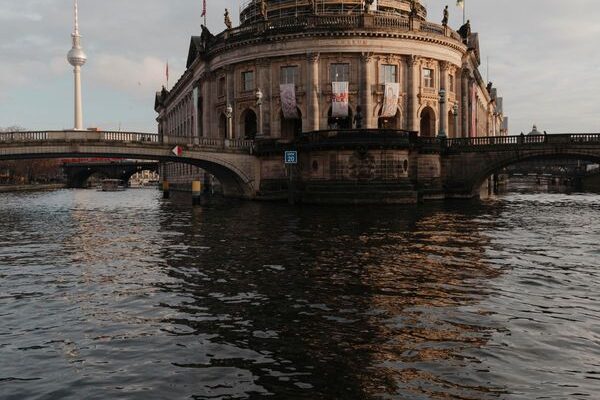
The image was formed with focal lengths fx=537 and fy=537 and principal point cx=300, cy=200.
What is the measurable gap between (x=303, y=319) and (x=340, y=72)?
49.5m

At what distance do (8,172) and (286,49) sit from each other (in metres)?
98.3

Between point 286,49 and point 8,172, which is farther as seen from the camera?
point 8,172

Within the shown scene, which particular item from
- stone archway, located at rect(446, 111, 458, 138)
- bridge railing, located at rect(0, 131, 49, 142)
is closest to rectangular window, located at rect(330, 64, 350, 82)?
stone archway, located at rect(446, 111, 458, 138)

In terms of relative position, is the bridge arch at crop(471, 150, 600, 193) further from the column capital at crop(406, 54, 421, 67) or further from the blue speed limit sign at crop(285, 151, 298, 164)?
the blue speed limit sign at crop(285, 151, 298, 164)

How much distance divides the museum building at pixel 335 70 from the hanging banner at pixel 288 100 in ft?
0.34

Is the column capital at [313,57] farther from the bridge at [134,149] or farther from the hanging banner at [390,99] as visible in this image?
the bridge at [134,149]

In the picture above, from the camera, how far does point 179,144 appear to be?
4538cm

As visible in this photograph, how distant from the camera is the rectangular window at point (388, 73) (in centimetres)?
5759

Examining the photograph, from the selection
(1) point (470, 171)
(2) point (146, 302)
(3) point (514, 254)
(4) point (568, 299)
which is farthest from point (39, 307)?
(1) point (470, 171)

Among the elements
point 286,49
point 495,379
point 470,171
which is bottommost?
point 495,379

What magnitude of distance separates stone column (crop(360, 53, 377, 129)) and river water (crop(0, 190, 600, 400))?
36.6 meters

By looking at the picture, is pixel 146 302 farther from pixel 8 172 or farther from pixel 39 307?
pixel 8 172

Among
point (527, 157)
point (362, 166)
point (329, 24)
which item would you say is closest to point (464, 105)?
point (527, 157)

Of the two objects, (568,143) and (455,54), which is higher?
(455,54)
